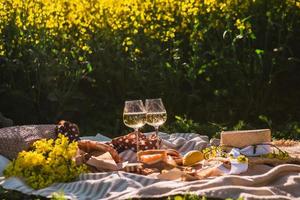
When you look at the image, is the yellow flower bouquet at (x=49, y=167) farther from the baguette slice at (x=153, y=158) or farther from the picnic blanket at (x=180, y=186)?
the baguette slice at (x=153, y=158)

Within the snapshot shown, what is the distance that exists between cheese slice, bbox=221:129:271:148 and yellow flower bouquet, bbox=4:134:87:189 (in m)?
0.94

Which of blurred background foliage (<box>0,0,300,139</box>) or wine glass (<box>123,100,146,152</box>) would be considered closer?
wine glass (<box>123,100,146,152</box>)

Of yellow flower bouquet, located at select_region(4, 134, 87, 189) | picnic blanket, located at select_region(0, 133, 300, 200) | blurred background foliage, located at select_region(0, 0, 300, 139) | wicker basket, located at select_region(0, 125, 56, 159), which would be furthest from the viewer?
blurred background foliage, located at select_region(0, 0, 300, 139)

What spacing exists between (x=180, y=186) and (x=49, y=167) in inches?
34.6

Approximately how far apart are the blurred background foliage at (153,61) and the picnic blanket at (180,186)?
131 inches

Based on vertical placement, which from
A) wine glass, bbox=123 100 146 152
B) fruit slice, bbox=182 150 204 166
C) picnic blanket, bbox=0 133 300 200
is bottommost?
picnic blanket, bbox=0 133 300 200

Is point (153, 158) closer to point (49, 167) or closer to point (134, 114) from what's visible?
point (134, 114)

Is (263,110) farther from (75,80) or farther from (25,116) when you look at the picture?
(25,116)

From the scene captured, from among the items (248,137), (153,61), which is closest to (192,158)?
(248,137)

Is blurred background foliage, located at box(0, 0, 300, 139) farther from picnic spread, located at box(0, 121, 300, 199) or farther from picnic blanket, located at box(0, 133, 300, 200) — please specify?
picnic blanket, located at box(0, 133, 300, 200)

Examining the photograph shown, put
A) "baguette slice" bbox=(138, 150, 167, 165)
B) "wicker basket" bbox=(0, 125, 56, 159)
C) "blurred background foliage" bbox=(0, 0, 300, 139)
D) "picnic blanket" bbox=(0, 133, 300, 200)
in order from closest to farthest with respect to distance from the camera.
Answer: "picnic blanket" bbox=(0, 133, 300, 200)
"baguette slice" bbox=(138, 150, 167, 165)
"wicker basket" bbox=(0, 125, 56, 159)
"blurred background foliage" bbox=(0, 0, 300, 139)

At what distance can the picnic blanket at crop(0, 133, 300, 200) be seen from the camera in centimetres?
372

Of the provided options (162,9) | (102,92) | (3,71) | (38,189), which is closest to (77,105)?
(102,92)

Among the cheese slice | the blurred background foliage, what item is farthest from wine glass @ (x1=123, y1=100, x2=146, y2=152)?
the blurred background foliage
